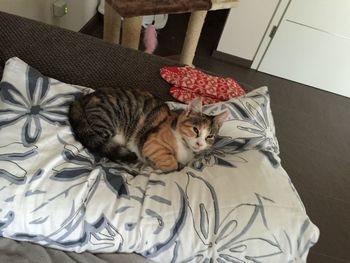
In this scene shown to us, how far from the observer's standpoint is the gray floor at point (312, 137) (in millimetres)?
1607

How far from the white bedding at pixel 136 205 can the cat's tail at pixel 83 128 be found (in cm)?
4

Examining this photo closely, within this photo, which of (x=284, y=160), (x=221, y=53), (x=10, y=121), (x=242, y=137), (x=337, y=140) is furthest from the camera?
(x=221, y=53)

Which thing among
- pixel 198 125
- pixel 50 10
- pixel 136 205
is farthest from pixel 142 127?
pixel 50 10

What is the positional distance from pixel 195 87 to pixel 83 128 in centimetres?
48

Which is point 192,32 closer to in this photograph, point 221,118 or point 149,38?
point 149,38

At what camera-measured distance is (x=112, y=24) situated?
1.72 meters

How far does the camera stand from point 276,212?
766 mm

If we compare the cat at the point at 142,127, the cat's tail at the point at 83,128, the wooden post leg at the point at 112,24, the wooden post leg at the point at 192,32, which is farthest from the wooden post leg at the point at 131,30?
the cat's tail at the point at 83,128

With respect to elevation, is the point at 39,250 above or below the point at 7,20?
below

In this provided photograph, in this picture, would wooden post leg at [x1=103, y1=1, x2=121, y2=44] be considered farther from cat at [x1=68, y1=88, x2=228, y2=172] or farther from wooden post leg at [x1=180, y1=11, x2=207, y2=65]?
cat at [x1=68, y1=88, x2=228, y2=172]

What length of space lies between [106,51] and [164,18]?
62.8 inches

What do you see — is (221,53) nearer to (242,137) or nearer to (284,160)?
(284,160)

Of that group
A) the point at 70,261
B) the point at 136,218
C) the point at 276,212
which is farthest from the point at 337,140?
the point at 70,261

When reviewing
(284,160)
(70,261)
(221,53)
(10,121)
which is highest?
(10,121)
